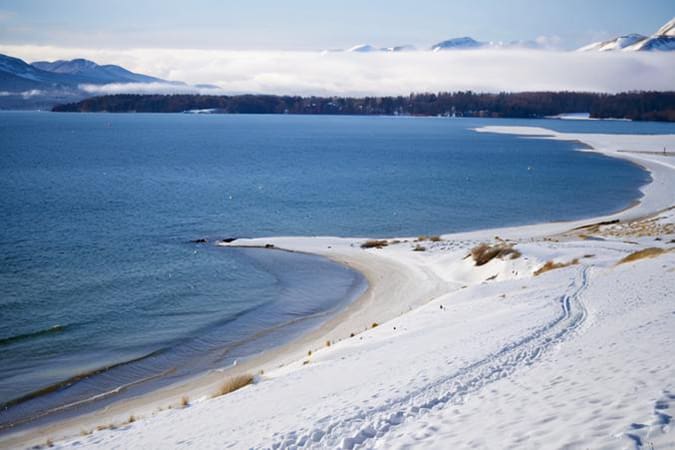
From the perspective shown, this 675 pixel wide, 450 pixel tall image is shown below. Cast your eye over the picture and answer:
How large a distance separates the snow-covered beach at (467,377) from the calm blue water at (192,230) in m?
2.91

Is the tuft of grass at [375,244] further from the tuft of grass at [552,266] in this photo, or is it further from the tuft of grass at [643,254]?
the tuft of grass at [643,254]

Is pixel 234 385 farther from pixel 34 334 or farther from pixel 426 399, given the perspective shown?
pixel 34 334

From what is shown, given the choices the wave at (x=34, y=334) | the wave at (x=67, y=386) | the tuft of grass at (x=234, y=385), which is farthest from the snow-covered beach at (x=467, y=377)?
the wave at (x=34, y=334)

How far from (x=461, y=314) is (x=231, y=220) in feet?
98.7

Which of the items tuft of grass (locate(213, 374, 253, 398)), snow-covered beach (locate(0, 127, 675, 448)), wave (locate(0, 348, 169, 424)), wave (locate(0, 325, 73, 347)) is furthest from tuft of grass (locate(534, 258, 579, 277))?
wave (locate(0, 325, 73, 347))

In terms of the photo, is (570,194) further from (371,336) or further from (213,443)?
(213,443)

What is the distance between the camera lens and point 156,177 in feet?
245

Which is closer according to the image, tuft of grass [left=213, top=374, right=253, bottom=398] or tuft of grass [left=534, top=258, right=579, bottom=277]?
tuft of grass [left=213, top=374, right=253, bottom=398]

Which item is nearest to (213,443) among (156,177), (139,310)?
(139,310)

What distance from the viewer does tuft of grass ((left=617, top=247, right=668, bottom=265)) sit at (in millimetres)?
25797

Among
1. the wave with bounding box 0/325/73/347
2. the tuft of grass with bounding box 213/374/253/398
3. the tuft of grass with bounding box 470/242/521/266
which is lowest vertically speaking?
the wave with bounding box 0/325/73/347

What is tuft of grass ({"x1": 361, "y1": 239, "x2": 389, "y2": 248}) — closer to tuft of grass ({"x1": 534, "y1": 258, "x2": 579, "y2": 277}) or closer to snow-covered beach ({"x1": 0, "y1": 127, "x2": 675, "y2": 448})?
Answer: snow-covered beach ({"x1": 0, "y1": 127, "x2": 675, "y2": 448})

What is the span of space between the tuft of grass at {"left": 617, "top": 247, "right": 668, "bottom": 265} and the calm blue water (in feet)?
38.9

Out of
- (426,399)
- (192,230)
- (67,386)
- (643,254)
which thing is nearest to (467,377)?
(426,399)
